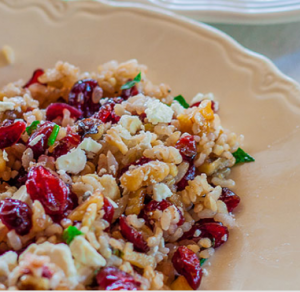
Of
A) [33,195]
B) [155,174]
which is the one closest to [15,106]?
[33,195]

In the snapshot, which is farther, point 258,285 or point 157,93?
point 157,93

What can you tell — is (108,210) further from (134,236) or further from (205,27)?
(205,27)

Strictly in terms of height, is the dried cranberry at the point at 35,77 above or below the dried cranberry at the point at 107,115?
below

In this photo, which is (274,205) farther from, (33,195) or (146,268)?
(33,195)

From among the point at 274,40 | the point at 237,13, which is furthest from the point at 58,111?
the point at 274,40

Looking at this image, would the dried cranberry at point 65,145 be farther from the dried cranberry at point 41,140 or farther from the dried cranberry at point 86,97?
the dried cranberry at point 86,97

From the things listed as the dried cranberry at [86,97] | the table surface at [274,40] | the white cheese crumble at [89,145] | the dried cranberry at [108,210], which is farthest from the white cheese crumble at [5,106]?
the table surface at [274,40]
